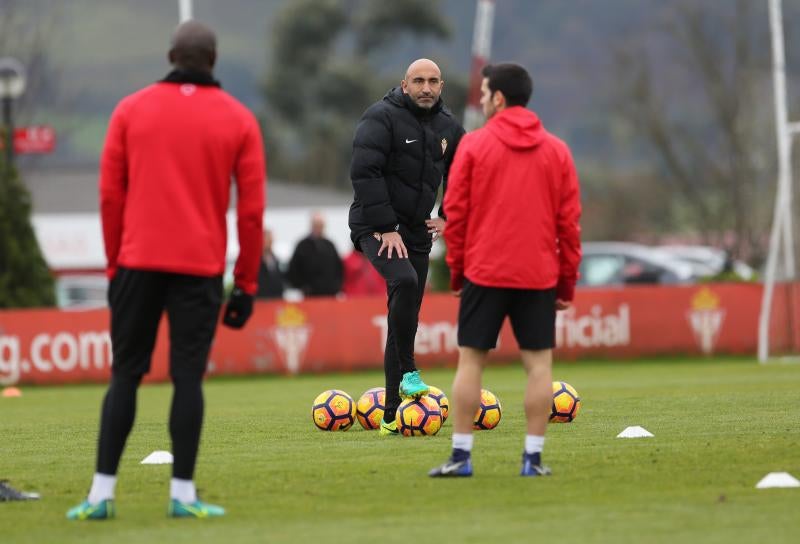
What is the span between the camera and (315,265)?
2458 cm

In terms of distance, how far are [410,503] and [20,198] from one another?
18.3m

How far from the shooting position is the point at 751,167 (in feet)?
180

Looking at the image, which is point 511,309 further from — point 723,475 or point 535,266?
point 723,475

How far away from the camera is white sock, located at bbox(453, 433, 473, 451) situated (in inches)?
336

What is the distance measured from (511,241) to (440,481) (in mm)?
1276

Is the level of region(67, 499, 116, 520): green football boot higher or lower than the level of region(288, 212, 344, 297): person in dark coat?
lower

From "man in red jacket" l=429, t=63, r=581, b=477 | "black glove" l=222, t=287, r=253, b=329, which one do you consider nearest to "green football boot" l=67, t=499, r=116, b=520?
"black glove" l=222, t=287, r=253, b=329

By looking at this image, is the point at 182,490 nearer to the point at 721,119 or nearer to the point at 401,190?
the point at 401,190

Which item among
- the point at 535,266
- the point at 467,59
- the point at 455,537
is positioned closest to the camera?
the point at 455,537

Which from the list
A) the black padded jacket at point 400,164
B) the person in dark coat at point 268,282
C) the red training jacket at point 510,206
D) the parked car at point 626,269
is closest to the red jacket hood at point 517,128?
the red training jacket at point 510,206

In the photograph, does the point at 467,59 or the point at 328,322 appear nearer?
the point at 328,322

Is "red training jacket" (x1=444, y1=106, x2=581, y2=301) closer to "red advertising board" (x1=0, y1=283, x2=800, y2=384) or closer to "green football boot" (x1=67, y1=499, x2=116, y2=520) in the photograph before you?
"green football boot" (x1=67, y1=499, x2=116, y2=520)

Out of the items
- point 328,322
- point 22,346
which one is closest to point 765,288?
point 328,322

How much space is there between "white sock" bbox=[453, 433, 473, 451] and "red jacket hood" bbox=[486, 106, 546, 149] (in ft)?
4.90
